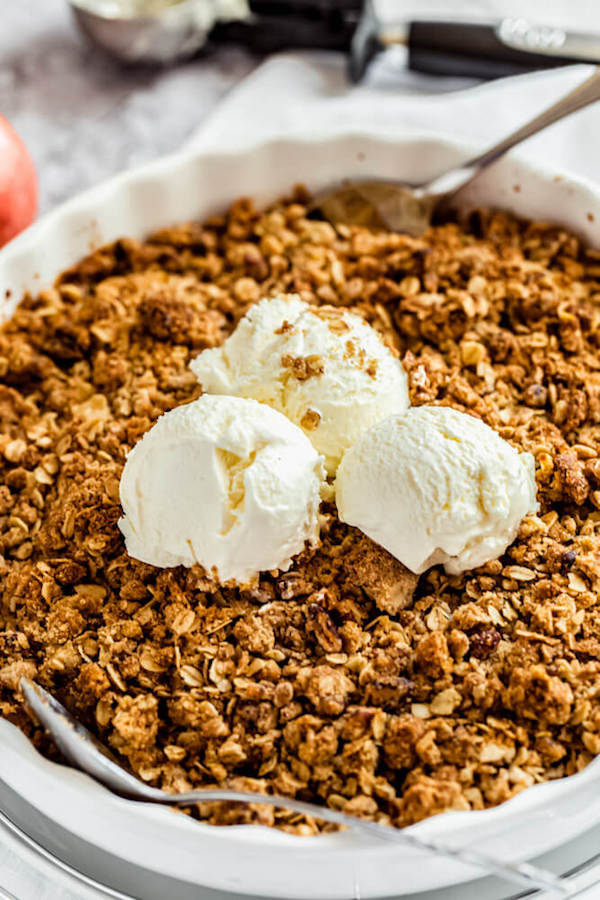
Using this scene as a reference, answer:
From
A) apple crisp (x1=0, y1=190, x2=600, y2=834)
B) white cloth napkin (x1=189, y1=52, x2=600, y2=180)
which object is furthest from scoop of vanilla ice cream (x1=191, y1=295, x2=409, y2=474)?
white cloth napkin (x1=189, y1=52, x2=600, y2=180)

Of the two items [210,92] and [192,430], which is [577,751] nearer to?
[192,430]

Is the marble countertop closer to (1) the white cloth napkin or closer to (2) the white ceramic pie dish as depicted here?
(1) the white cloth napkin

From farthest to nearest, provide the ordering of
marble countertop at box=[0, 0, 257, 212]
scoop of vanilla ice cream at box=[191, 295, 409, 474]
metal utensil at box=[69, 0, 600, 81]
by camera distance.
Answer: marble countertop at box=[0, 0, 257, 212], metal utensil at box=[69, 0, 600, 81], scoop of vanilla ice cream at box=[191, 295, 409, 474]

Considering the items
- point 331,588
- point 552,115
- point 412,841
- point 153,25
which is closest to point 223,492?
point 331,588

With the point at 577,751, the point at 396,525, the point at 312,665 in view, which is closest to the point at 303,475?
the point at 396,525

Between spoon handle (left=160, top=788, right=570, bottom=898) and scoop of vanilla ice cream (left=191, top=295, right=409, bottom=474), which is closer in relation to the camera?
spoon handle (left=160, top=788, right=570, bottom=898)

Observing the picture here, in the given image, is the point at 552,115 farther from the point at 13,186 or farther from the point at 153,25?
the point at 153,25

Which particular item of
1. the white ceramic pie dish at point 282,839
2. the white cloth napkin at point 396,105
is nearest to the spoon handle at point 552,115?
the white cloth napkin at point 396,105
